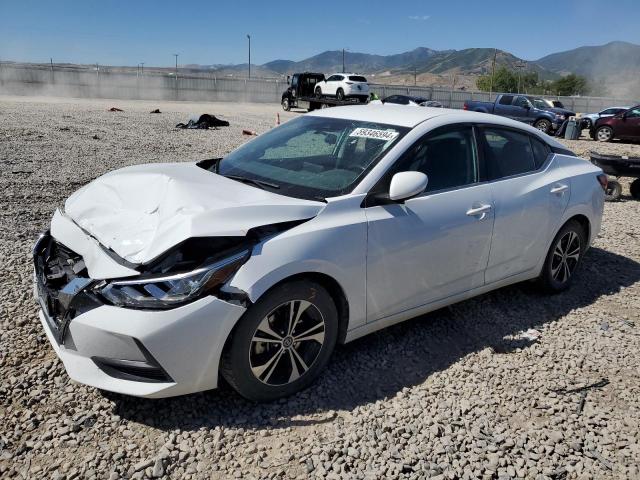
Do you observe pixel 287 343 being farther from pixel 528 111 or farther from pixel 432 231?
pixel 528 111

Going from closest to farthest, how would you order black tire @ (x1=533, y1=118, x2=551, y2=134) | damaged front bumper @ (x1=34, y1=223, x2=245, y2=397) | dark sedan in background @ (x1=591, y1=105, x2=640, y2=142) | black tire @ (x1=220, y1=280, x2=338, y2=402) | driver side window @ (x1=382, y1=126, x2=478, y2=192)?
damaged front bumper @ (x1=34, y1=223, x2=245, y2=397)
black tire @ (x1=220, y1=280, x2=338, y2=402)
driver side window @ (x1=382, y1=126, x2=478, y2=192)
dark sedan in background @ (x1=591, y1=105, x2=640, y2=142)
black tire @ (x1=533, y1=118, x2=551, y2=134)

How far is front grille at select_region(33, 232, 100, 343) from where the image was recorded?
2.60 meters

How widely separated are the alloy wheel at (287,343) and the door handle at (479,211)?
1.40 metres

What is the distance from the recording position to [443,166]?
12.1ft

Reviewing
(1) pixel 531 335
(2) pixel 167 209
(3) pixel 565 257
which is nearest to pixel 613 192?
(3) pixel 565 257

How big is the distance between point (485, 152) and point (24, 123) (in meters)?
15.8

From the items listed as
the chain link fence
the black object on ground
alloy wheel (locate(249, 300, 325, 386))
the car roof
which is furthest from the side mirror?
the chain link fence

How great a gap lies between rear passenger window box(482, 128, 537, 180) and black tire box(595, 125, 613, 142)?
1885cm

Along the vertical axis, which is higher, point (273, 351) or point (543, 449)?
point (273, 351)

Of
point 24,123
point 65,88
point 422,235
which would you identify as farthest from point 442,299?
point 65,88

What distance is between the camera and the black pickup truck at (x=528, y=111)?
23438 mm

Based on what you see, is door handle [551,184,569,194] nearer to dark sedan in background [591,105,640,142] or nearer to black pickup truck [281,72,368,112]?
dark sedan in background [591,105,640,142]

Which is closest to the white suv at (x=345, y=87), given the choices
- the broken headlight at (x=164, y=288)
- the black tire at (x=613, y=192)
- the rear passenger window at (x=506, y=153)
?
the black tire at (x=613, y=192)

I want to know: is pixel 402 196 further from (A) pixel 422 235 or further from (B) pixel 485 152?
(B) pixel 485 152
